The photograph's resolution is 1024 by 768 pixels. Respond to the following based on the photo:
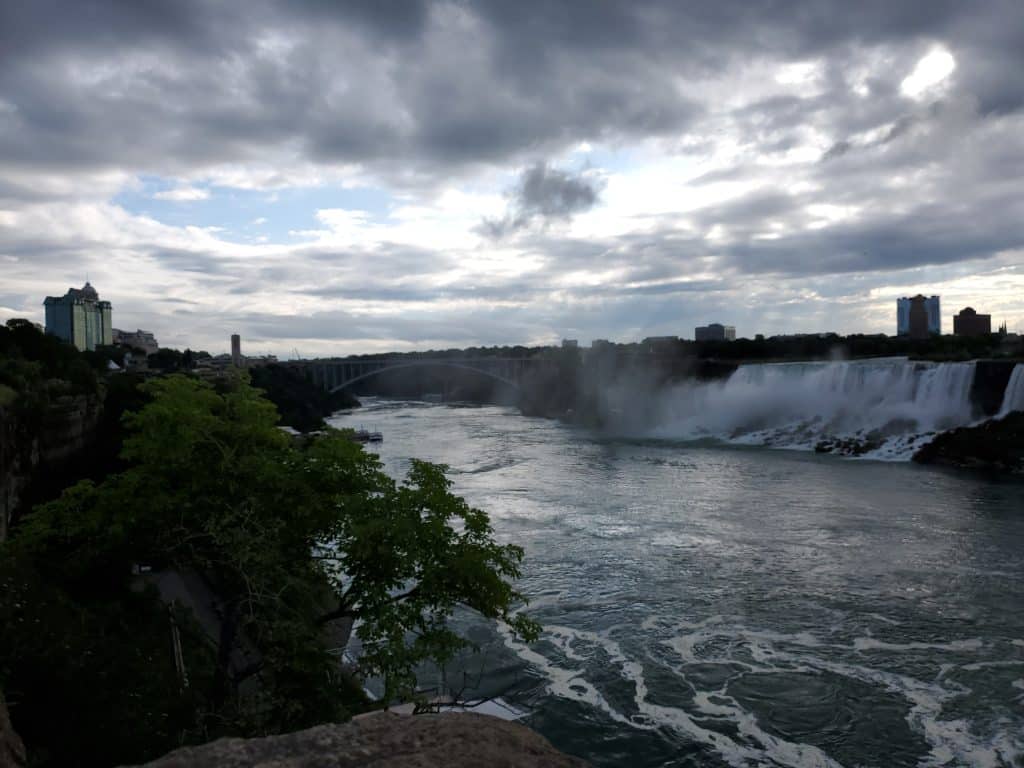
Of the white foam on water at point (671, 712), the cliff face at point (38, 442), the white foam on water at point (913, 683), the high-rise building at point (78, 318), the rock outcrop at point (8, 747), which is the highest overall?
the high-rise building at point (78, 318)

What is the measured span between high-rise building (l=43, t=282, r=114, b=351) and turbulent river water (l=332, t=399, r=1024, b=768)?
3680 inches

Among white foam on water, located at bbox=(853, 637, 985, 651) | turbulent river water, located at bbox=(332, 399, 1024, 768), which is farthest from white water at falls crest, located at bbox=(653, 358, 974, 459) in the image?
white foam on water, located at bbox=(853, 637, 985, 651)

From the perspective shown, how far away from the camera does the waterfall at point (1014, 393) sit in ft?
110

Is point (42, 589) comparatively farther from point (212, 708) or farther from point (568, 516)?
point (568, 516)

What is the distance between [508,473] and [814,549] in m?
15.0

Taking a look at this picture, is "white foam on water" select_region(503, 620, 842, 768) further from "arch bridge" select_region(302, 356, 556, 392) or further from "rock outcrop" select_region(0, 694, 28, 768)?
"arch bridge" select_region(302, 356, 556, 392)

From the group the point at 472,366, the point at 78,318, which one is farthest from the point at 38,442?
the point at 78,318

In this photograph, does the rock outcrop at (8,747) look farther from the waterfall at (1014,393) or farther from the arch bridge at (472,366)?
the arch bridge at (472,366)

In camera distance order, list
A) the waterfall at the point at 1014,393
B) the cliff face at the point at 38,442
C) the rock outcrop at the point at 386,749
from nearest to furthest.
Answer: the rock outcrop at the point at 386,749
the cliff face at the point at 38,442
the waterfall at the point at 1014,393

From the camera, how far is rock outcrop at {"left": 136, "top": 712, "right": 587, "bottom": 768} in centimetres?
280

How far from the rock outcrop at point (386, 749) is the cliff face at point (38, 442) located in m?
10.1

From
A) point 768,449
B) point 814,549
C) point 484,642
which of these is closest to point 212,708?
point 484,642

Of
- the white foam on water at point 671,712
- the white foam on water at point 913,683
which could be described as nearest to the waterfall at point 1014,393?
the white foam on water at point 913,683

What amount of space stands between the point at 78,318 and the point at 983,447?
351 ft
